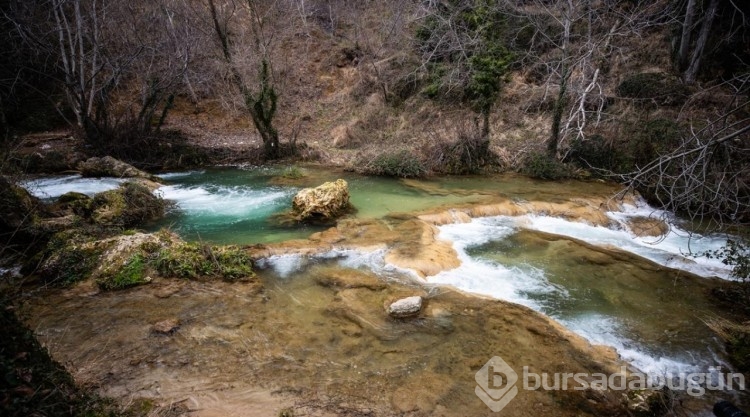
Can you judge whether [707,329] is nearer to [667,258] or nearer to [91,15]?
[667,258]

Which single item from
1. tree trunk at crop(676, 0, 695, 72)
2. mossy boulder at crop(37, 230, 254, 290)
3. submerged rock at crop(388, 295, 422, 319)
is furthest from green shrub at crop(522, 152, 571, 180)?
mossy boulder at crop(37, 230, 254, 290)

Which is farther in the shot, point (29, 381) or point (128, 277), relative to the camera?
point (128, 277)

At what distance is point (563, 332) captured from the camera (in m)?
4.78

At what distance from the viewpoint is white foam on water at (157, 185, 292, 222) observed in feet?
30.5

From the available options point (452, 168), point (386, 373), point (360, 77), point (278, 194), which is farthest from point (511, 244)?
point (360, 77)

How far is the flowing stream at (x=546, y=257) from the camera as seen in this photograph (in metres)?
4.99

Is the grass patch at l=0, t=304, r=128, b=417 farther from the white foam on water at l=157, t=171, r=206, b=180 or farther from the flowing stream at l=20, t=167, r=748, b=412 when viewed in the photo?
the white foam on water at l=157, t=171, r=206, b=180

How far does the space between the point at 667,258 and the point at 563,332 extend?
381 centimetres

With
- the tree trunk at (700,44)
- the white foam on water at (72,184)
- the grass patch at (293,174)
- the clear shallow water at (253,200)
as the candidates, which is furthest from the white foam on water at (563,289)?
the white foam on water at (72,184)

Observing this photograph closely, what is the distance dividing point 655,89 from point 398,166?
350 inches

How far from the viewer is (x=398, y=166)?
12.2 metres

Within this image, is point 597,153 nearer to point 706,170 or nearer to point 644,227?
point 644,227

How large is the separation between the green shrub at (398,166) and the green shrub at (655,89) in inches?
302

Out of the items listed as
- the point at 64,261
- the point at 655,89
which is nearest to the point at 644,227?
the point at 655,89
